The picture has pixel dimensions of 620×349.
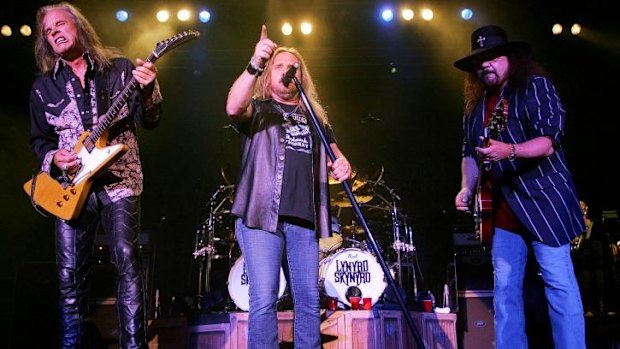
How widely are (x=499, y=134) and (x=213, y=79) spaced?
279 inches

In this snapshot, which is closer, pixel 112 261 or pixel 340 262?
pixel 112 261

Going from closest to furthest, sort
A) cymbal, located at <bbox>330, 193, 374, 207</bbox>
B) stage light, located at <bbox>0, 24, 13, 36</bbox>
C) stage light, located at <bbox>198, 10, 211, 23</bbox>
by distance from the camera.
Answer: stage light, located at <bbox>0, 24, 13, 36</bbox>, cymbal, located at <bbox>330, 193, 374, 207</bbox>, stage light, located at <bbox>198, 10, 211, 23</bbox>

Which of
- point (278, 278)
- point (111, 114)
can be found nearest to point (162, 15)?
point (111, 114)

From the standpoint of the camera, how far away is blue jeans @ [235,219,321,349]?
2600 millimetres

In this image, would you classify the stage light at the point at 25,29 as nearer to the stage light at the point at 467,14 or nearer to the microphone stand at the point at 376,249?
the stage light at the point at 467,14

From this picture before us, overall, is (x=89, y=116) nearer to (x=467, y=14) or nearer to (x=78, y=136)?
(x=78, y=136)

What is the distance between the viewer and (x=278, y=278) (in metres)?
2.71

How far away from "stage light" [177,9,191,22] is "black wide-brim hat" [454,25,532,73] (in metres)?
5.54

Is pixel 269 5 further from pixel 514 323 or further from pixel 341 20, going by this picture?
pixel 514 323

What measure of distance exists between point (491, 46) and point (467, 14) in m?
5.31

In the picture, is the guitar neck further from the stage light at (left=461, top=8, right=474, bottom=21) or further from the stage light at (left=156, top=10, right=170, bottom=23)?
the stage light at (left=461, top=8, right=474, bottom=21)

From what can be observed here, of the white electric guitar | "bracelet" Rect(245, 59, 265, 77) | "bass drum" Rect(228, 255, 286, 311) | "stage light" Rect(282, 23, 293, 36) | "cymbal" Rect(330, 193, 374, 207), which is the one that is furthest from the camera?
"stage light" Rect(282, 23, 293, 36)

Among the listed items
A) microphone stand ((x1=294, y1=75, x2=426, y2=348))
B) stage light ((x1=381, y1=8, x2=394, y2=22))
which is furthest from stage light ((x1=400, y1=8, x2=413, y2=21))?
microphone stand ((x1=294, y1=75, x2=426, y2=348))

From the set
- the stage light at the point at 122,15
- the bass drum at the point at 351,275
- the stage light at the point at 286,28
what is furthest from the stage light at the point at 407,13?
the stage light at the point at 122,15
